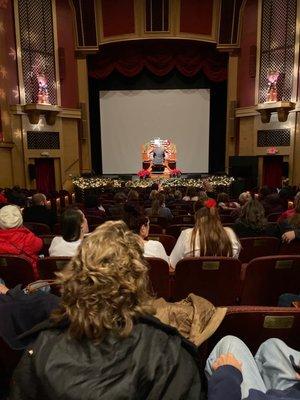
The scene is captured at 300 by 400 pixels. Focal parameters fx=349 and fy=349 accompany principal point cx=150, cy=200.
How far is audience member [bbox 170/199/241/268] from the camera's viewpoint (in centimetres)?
273

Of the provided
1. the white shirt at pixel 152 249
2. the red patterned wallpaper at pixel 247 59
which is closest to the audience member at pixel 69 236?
the white shirt at pixel 152 249

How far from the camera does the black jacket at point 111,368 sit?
100cm

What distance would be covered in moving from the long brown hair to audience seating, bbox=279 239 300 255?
73cm

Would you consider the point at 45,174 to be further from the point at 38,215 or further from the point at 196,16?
the point at 38,215

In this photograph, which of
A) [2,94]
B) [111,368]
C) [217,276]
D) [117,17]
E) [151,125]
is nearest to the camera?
[111,368]

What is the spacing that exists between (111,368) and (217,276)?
151 cm

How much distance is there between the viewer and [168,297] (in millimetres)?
2611

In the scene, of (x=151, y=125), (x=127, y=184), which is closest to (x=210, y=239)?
(x=127, y=184)

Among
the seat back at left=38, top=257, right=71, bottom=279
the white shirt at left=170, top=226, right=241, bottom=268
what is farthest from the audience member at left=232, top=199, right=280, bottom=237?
the seat back at left=38, top=257, right=71, bottom=279

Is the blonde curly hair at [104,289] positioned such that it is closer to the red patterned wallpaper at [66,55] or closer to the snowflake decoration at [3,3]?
the snowflake decoration at [3,3]

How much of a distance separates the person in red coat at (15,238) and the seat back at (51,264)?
345 mm

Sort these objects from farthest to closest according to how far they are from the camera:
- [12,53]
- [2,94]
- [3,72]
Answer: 1. [12,53]
2. [2,94]
3. [3,72]

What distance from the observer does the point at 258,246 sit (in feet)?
10.5

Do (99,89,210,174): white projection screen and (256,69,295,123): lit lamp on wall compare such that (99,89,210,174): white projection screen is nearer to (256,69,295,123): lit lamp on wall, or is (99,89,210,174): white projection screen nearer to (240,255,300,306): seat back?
(256,69,295,123): lit lamp on wall
